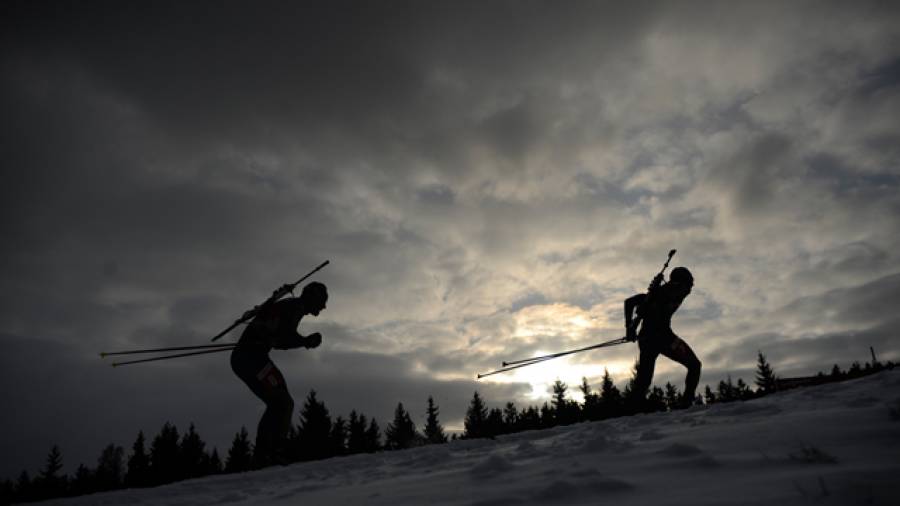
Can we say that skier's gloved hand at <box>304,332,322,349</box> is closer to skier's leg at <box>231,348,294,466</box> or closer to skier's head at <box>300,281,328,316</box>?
skier's head at <box>300,281,328,316</box>

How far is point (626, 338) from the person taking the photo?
8.40m

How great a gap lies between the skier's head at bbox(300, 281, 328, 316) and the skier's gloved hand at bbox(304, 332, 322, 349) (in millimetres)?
355

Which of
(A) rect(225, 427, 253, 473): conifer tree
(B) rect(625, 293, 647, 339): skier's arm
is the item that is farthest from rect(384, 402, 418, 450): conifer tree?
(B) rect(625, 293, 647, 339): skier's arm

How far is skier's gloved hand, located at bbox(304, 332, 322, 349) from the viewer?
696cm

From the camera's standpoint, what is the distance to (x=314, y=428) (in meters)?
53.6

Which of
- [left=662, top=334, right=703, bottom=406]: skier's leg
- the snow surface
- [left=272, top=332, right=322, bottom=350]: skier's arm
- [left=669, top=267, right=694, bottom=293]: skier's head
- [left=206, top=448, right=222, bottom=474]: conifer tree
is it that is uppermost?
[left=669, top=267, right=694, bottom=293]: skier's head

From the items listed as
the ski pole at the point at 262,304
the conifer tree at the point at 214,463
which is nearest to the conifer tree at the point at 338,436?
the conifer tree at the point at 214,463

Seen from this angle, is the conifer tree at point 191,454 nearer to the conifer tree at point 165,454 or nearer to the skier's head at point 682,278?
the conifer tree at point 165,454

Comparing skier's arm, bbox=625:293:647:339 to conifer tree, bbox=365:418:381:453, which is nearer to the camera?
skier's arm, bbox=625:293:647:339

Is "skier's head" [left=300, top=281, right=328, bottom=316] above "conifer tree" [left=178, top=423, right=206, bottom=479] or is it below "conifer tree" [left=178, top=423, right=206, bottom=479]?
above

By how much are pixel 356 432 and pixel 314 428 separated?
776 cm

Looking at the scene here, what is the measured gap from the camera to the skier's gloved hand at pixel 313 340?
6.96m

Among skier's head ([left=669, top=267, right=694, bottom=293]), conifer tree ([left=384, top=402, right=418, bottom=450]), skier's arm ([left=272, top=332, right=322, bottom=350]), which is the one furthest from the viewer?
conifer tree ([left=384, top=402, right=418, bottom=450])

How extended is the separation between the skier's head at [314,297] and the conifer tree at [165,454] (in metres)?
55.8
